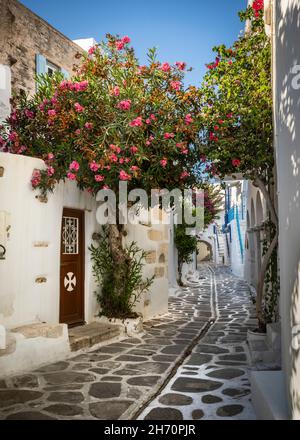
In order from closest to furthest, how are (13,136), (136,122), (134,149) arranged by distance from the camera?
1. (136,122)
2. (134,149)
3. (13,136)

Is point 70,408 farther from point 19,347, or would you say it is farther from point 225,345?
point 225,345

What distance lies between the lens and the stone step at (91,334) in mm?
6125

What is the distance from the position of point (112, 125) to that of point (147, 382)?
12.7ft

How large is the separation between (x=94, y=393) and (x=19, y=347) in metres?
1.39

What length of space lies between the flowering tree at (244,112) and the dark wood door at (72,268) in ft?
9.36

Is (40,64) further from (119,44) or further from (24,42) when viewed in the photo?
(119,44)

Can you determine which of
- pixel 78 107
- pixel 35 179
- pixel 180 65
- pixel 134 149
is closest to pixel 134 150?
pixel 134 149

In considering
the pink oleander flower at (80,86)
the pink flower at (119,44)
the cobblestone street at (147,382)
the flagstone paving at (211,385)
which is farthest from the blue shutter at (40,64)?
the flagstone paving at (211,385)

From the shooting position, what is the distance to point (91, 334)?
6.54 metres

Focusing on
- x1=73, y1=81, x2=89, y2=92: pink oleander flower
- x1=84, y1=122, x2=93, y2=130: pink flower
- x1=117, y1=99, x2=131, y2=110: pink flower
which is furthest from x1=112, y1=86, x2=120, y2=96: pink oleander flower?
x1=84, y1=122, x2=93, y2=130: pink flower

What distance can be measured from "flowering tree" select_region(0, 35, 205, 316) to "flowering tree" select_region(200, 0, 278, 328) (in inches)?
16.5

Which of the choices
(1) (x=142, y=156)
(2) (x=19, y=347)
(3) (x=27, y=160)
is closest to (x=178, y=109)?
(1) (x=142, y=156)

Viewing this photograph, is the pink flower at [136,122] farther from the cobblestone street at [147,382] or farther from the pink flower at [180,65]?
the cobblestone street at [147,382]

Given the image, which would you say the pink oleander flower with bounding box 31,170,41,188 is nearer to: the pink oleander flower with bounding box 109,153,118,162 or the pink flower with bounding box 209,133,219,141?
the pink oleander flower with bounding box 109,153,118,162
